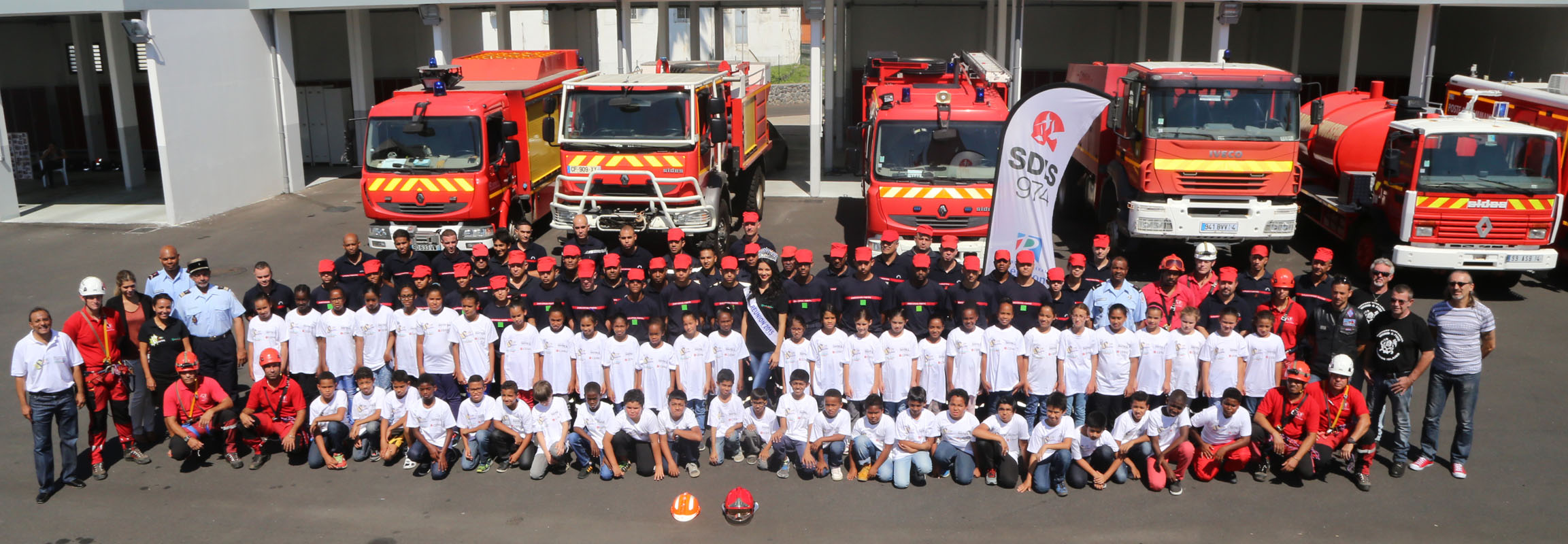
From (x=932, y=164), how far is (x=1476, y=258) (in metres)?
6.54

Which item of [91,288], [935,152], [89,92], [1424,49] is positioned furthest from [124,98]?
[1424,49]

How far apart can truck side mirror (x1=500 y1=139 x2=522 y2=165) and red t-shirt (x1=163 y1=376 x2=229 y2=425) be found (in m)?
6.64

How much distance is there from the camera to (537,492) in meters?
8.14

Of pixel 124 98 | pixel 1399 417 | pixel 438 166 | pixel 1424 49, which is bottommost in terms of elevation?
pixel 1399 417

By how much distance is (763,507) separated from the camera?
787 cm

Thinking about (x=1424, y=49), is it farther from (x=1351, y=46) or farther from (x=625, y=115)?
(x=625, y=115)

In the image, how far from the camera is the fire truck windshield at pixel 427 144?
568 inches

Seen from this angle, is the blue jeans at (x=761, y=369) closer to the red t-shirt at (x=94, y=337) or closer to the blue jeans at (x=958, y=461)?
the blue jeans at (x=958, y=461)

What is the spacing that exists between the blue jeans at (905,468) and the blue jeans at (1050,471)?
0.77m

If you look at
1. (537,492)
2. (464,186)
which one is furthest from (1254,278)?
(464,186)

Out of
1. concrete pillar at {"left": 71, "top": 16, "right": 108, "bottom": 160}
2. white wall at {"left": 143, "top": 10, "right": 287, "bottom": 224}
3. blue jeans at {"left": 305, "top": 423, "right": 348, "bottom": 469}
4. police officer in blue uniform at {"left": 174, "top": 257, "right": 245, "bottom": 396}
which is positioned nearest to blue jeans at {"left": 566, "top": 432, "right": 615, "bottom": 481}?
blue jeans at {"left": 305, "top": 423, "right": 348, "bottom": 469}

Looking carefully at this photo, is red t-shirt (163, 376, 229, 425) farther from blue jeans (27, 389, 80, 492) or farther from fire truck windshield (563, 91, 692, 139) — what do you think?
fire truck windshield (563, 91, 692, 139)

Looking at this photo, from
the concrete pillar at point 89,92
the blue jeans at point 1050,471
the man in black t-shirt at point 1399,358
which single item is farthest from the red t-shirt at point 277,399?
the concrete pillar at point 89,92

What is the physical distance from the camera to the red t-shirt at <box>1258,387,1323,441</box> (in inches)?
315
